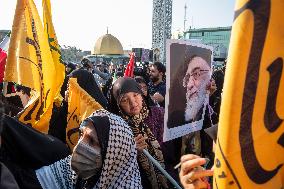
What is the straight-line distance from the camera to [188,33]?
47.7 metres

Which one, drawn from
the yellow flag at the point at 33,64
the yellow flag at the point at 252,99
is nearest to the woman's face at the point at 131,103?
the yellow flag at the point at 33,64

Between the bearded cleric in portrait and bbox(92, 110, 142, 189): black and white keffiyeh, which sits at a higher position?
the bearded cleric in portrait

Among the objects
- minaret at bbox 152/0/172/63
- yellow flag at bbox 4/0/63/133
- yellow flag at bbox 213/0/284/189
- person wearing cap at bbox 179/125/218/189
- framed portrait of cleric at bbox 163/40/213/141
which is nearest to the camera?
yellow flag at bbox 213/0/284/189

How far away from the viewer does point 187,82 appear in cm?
257

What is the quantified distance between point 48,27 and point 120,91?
1.04m

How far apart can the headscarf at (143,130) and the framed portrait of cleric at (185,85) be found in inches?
12.4

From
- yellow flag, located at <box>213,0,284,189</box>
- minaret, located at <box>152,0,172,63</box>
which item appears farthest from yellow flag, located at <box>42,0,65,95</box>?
minaret, located at <box>152,0,172,63</box>

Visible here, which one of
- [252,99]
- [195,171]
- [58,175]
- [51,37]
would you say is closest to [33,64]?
[51,37]

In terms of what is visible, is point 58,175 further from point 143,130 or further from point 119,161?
point 143,130

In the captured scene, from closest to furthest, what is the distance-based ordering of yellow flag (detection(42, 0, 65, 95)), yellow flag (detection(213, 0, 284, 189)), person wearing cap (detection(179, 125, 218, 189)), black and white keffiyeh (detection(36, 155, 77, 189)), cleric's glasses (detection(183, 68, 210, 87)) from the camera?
yellow flag (detection(213, 0, 284, 189)) → person wearing cap (detection(179, 125, 218, 189)) → black and white keffiyeh (detection(36, 155, 77, 189)) → cleric's glasses (detection(183, 68, 210, 87)) → yellow flag (detection(42, 0, 65, 95))

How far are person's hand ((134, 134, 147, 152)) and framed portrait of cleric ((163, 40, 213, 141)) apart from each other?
0.90 feet

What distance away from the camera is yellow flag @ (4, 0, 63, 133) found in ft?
9.48

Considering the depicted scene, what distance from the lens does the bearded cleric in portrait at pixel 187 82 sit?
7.98 ft

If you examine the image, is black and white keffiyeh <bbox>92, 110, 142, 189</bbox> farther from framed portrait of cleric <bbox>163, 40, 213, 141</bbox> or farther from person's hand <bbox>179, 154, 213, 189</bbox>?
person's hand <bbox>179, 154, 213, 189</bbox>
